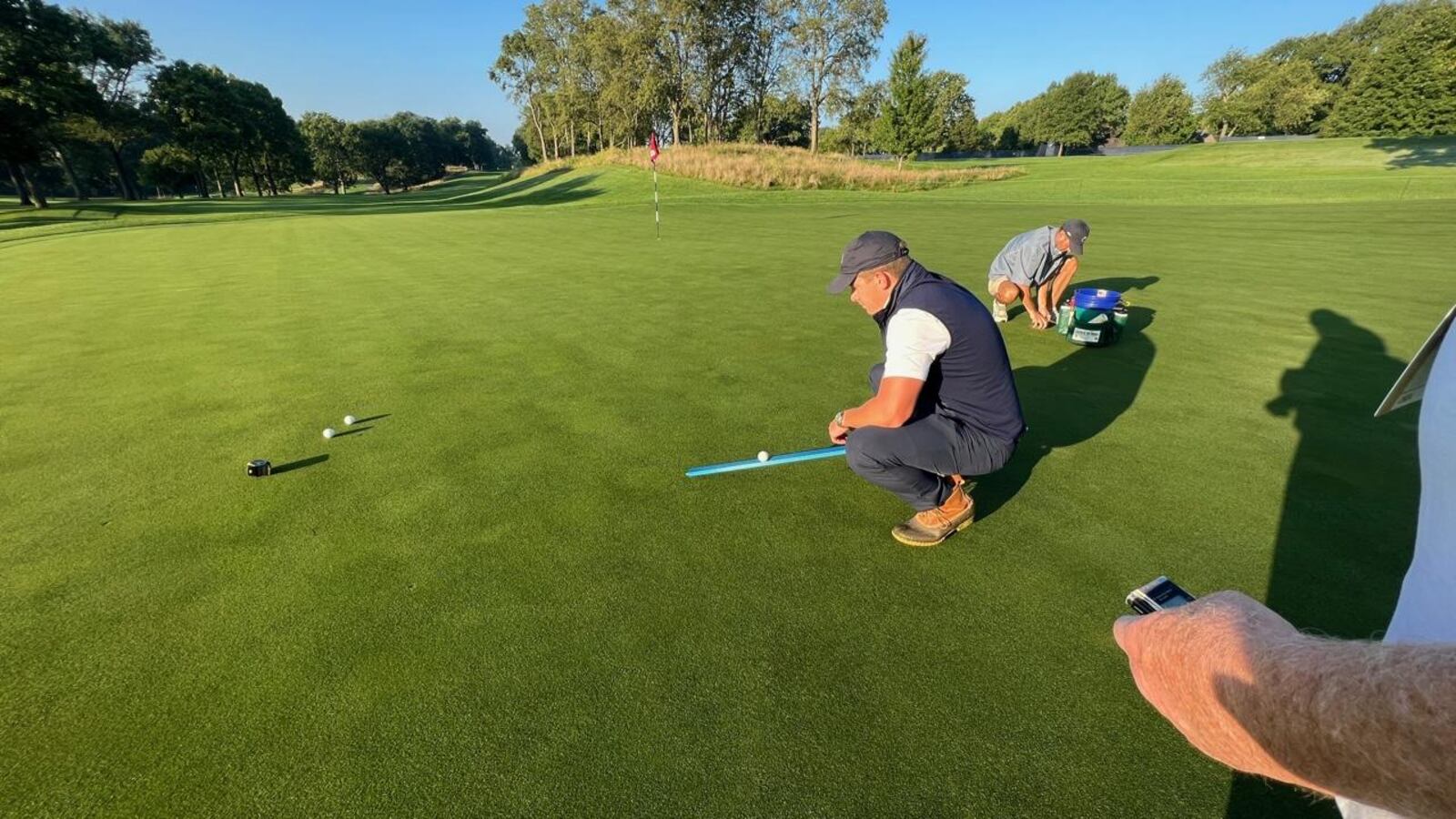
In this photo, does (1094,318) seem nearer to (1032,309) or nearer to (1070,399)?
(1032,309)

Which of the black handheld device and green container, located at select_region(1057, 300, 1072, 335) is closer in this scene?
the black handheld device

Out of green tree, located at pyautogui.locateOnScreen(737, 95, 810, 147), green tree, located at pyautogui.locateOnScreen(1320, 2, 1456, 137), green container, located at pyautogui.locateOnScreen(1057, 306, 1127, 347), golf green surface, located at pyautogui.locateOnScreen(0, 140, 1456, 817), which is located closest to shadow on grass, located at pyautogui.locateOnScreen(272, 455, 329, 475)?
golf green surface, located at pyautogui.locateOnScreen(0, 140, 1456, 817)

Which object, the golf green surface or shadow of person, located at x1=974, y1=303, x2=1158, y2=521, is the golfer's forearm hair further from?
shadow of person, located at x1=974, y1=303, x2=1158, y2=521

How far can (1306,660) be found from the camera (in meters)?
0.77

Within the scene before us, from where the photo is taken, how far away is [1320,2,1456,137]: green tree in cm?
4784

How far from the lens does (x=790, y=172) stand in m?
34.0

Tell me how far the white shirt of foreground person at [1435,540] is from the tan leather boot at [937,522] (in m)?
2.48

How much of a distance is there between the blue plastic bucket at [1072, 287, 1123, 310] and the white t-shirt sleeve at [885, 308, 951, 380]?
4518mm

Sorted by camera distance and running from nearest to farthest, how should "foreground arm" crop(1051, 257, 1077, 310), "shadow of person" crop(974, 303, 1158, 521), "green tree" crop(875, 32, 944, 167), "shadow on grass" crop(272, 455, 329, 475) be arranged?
1. "shadow of person" crop(974, 303, 1158, 521)
2. "shadow on grass" crop(272, 455, 329, 475)
3. "foreground arm" crop(1051, 257, 1077, 310)
4. "green tree" crop(875, 32, 944, 167)

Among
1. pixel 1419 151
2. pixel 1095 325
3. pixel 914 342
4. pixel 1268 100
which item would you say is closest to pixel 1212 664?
pixel 914 342

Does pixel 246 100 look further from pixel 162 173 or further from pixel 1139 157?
pixel 1139 157

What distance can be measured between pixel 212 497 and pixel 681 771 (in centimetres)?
394

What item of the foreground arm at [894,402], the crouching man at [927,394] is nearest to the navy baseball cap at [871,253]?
the crouching man at [927,394]

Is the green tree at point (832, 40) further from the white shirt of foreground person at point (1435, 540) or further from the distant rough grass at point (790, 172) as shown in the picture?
the white shirt of foreground person at point (1435, 540)
